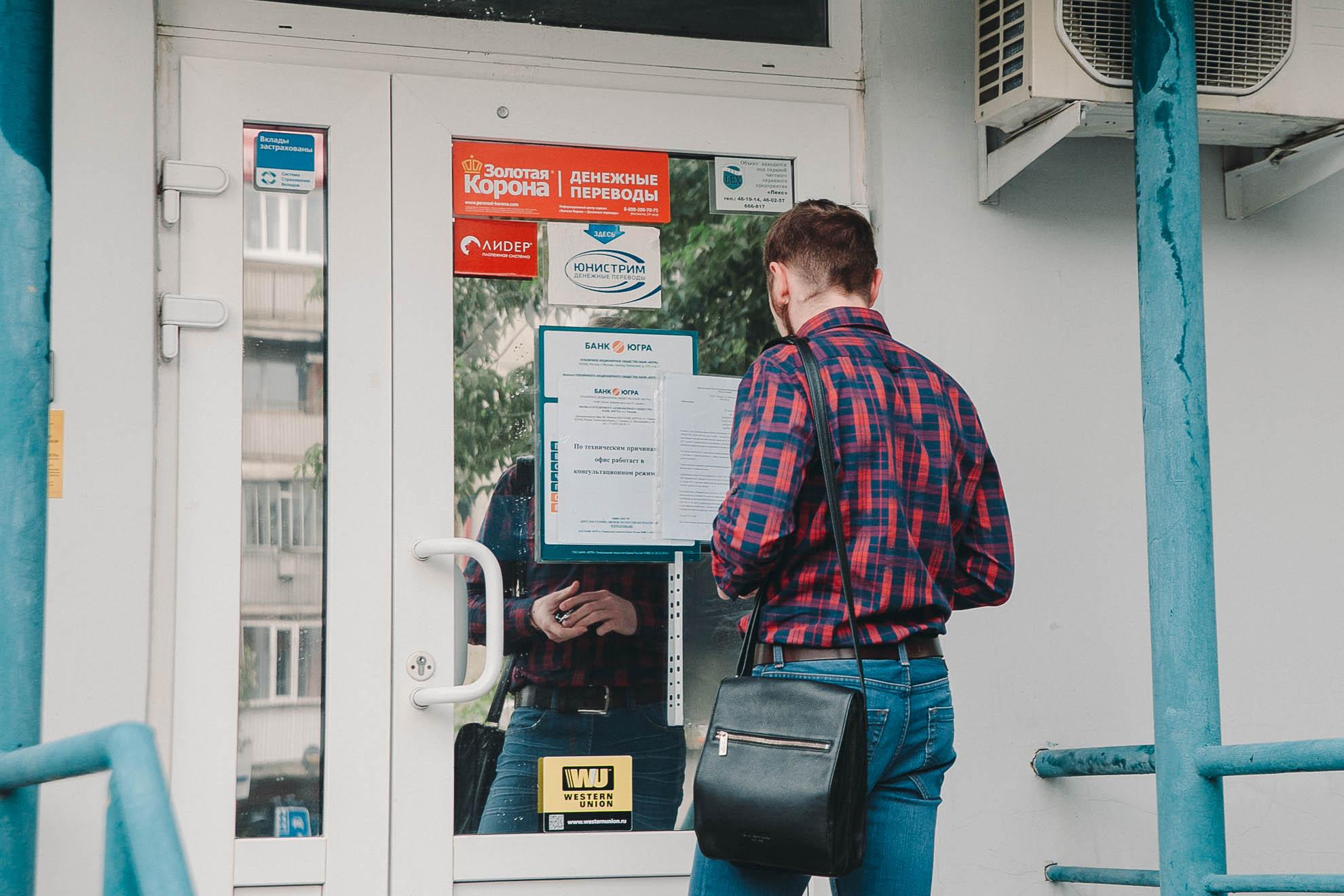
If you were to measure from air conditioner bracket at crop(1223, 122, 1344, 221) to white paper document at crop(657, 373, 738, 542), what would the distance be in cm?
152

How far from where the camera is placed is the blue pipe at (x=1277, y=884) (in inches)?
103

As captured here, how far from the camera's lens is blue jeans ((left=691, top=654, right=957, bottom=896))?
2525mm

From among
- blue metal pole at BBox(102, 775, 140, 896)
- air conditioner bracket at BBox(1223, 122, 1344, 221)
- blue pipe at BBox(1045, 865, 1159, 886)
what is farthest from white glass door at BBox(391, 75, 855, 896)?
blue metal pole at BBox(102, 775, 140, 896)

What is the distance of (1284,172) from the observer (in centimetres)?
382

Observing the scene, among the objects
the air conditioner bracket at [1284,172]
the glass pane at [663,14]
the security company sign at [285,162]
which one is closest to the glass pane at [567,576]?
the security company sign at [285,162]

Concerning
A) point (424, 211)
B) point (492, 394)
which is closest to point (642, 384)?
point (492, 394)

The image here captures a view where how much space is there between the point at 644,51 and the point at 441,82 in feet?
1.69

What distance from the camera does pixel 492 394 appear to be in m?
3.47

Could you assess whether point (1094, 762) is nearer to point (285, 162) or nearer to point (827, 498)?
point (827, 498)

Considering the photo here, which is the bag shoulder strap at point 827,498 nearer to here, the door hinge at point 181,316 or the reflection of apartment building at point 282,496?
the reflection of apartment building at point 282,496

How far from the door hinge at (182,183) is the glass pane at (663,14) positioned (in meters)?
0.51

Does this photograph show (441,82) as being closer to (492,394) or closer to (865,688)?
(492,394)

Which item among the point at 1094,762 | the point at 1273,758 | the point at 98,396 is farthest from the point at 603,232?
the point at 1273,758

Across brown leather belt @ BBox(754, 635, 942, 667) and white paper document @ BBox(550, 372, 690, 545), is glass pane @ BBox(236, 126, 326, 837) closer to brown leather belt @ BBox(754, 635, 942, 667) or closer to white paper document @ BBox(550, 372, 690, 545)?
white paper document @ BBox(550, 372, 690, 545)
